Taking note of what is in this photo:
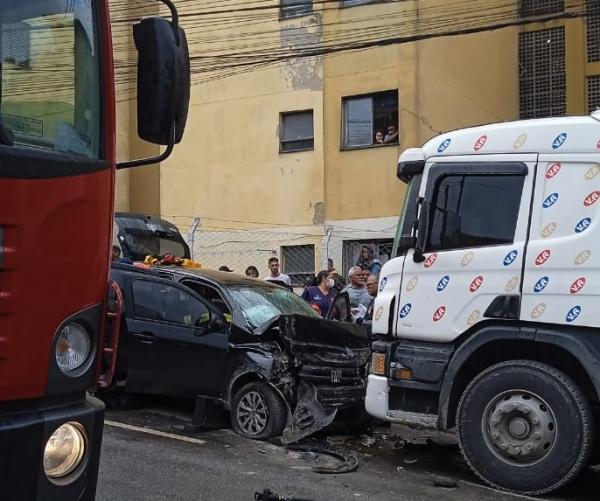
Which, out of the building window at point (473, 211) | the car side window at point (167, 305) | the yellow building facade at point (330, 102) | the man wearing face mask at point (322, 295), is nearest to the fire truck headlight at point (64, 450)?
the building window at point (473, 211)

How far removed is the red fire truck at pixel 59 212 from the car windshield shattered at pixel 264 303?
4.68 m

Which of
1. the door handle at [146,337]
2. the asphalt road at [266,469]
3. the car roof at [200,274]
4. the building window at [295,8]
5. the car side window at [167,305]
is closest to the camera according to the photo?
the asphalt road at [266,469]

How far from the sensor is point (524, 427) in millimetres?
5926

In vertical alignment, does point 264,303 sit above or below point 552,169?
below

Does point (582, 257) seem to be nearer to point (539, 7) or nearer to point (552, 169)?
point (552, 169)

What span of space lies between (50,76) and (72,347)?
1085 mm

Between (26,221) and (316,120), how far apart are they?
15.0 m

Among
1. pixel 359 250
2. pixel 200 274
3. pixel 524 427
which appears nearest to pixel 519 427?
pixel 524 427

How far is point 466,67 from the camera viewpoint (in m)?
18.3

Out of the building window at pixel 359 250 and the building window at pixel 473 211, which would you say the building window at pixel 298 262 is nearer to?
the building window at pixel 359 250

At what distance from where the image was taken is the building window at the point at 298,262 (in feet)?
56.9

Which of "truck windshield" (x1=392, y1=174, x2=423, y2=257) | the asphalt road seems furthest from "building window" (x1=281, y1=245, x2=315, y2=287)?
"truck windshield" (x1=392, y1=174, x2=423, y2=257)

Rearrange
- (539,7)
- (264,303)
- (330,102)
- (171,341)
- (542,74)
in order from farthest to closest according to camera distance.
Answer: (542,74) → (539,7) → (330,102) → (264,303) → (171,341)

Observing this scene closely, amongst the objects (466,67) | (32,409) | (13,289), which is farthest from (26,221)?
(466,67)
